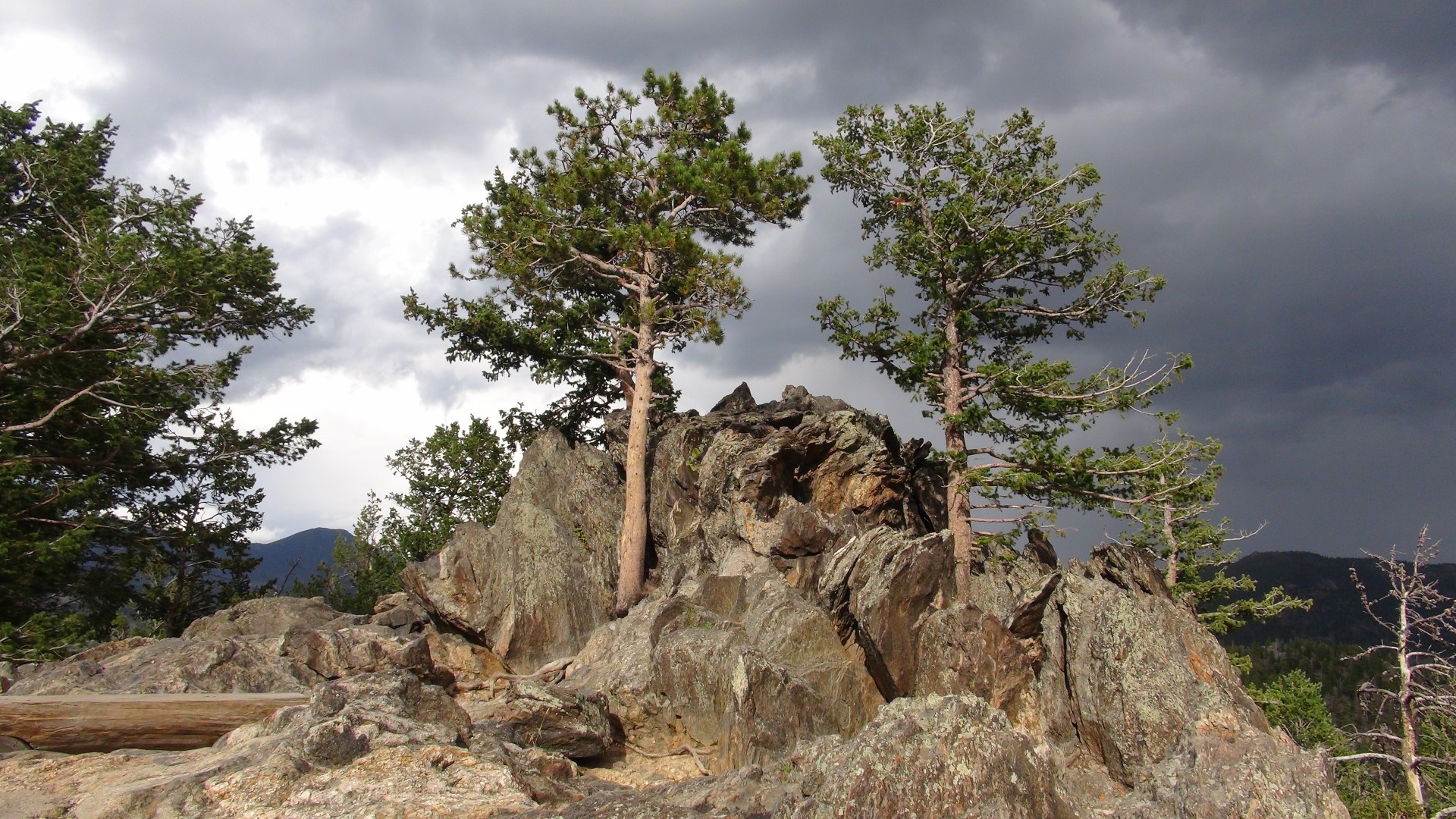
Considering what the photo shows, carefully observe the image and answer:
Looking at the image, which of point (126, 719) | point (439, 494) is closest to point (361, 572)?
point (439, 494)

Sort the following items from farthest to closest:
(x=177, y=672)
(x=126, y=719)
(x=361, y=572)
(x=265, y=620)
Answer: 1. (x=361, y=572)
2. (x=265, y=620)
3. (x=177, y=672)
4. (x=126, y=719)

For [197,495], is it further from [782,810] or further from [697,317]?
[782,810]

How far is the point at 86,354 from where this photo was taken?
2494 centimetres

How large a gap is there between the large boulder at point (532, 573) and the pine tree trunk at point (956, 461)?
10.9 meters

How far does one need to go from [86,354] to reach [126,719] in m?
17.8

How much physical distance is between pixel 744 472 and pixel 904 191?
35.9 feet

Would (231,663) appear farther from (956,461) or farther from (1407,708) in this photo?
(1407,708)

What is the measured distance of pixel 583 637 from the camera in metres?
24.2

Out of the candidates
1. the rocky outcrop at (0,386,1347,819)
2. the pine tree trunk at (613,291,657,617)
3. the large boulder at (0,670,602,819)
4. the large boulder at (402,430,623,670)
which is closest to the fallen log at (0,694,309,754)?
the large boulder at (0,670,602,819)

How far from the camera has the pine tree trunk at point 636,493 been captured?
1015 inches

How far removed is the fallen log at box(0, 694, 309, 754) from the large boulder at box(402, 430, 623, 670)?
34.9ft

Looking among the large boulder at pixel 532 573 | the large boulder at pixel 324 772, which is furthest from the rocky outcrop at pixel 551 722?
the large boulder at pixel 532 573

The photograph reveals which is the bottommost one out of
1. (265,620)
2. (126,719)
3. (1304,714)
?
(1304,714)

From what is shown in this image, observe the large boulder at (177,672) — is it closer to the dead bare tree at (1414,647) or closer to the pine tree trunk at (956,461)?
the pine tree trunk at (956,461)
